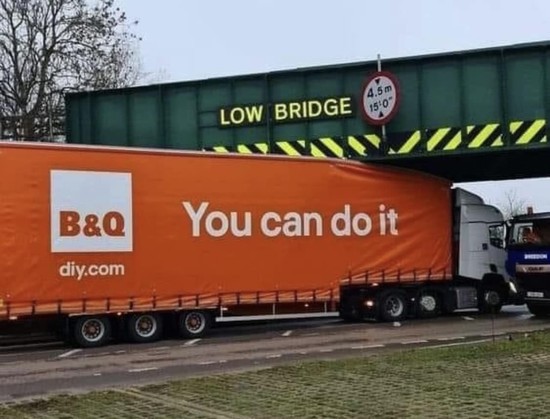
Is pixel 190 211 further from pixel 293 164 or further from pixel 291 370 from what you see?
pixel 291 370

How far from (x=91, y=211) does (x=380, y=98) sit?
27.6 ft

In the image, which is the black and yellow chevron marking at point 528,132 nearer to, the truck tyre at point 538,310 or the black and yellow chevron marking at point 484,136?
the black and yellow chevron marking at point 484,136

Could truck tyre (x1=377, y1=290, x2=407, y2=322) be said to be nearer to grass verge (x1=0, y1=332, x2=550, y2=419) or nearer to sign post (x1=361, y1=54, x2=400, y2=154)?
sign post (x1=361, y1=54, x2=400, y2=154)

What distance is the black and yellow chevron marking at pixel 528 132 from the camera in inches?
822

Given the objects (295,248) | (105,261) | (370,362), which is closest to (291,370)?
(370,362)

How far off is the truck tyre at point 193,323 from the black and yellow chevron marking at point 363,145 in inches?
248

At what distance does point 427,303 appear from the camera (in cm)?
2214

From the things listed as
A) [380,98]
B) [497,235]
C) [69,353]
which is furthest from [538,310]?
[69,353]

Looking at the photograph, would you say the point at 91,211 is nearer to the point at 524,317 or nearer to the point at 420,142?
the point at 420,142

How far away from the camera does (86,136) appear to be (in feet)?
80.7

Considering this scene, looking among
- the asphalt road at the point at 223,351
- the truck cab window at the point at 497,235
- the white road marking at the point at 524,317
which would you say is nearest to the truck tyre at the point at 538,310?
the white road marking at the point at 524,317

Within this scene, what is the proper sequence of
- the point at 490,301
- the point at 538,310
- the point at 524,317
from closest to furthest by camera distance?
the point at 524,317, the point at 538,310, the point at 490,301

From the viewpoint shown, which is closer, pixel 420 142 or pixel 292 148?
pixel 420 142

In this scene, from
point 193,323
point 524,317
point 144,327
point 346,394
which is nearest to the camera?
point 346,394
